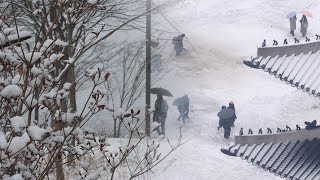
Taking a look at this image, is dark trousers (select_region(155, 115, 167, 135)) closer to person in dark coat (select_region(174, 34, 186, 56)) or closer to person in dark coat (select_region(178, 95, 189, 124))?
person in dark coat (select_region(178, 95, 189, 124))

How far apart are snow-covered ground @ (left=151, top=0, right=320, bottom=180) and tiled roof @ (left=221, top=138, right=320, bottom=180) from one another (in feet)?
14.4

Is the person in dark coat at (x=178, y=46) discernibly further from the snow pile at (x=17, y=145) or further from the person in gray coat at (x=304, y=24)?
the snow pile at (x=17, y=145)

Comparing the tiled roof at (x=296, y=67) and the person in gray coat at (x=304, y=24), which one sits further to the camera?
the person in gray coat at (x=304, y=24)

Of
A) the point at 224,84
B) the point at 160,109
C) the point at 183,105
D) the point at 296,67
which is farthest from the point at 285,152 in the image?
the point at 224,84

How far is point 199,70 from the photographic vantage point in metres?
24.2

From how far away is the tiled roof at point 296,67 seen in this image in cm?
846

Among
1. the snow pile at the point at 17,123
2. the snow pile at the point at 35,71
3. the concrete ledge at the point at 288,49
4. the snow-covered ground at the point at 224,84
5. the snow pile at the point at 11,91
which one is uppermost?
the snow pile at the point at 35,71

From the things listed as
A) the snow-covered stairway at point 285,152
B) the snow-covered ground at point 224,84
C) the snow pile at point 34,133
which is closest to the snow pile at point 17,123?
the snow pile at point 34,133

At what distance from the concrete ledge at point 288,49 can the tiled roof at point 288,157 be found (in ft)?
5.19

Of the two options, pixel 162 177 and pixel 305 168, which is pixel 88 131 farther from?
pixel 162 177

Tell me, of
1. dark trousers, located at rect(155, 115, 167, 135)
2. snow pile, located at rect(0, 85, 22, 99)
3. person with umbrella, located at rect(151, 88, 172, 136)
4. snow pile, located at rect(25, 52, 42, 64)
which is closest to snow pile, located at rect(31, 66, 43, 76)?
snow pile, located at rect(25, 52, 42, 64)

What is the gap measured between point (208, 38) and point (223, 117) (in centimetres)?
1158

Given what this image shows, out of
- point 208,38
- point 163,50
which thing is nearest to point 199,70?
point 163,50

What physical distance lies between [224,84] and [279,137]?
1345 cm
